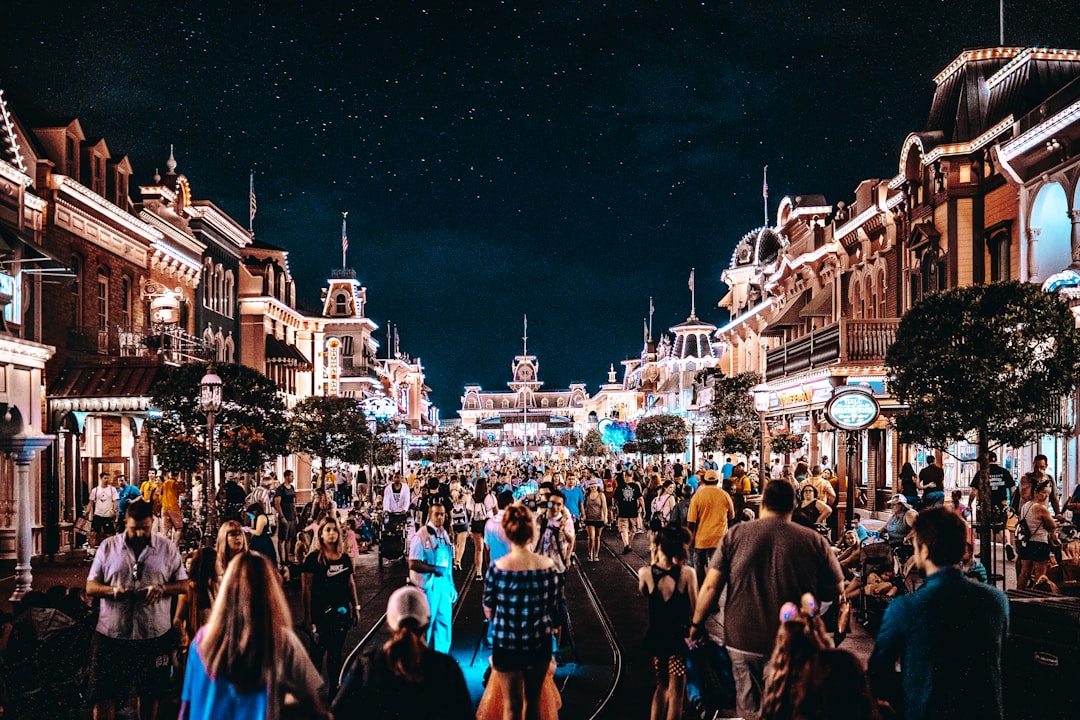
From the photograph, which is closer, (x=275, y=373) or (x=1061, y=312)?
(x=1061, y=312)

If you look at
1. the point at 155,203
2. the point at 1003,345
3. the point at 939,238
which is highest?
the point at 155,203

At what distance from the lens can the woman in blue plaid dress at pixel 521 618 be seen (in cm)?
725

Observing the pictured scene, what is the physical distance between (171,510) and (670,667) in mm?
15604

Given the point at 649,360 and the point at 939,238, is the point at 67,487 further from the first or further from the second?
the point at 649,360

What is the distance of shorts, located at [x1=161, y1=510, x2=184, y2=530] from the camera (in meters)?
21.0

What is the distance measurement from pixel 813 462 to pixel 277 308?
26.2m

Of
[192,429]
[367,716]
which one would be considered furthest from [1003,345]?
[192,429]

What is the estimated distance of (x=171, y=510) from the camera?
71.0 feet

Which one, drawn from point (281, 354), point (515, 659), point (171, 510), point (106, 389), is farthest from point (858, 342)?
point (281, 354)

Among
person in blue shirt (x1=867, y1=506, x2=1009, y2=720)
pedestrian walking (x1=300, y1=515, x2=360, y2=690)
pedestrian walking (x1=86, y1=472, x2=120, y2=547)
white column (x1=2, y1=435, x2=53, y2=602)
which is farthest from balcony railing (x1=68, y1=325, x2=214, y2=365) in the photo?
person in blue shirt (x1=867, y1=506, x2=1009, y2=720)

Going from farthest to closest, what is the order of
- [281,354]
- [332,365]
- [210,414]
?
[332,365] → [281,354] → [210,414]

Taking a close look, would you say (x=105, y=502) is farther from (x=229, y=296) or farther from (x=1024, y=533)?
(x=229, y=296)

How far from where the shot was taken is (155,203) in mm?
34562

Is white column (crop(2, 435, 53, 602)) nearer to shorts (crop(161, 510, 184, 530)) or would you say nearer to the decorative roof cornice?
shorts (crop(161, 510, 184, 530))
